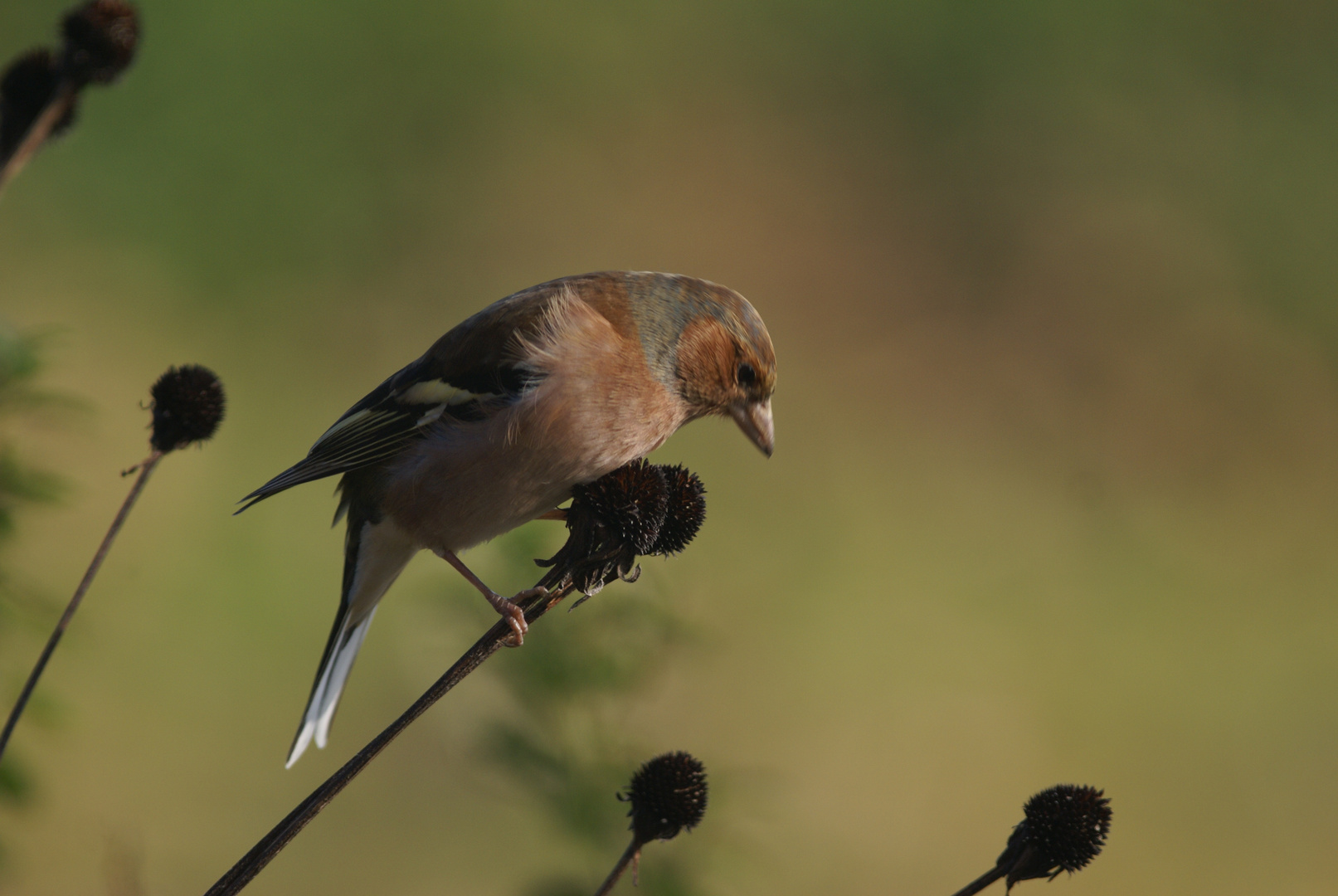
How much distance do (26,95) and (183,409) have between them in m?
0.58

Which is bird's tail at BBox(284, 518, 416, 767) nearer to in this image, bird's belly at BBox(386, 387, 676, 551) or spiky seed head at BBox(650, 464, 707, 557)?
bird's belly at BBox(386, 387, 676, 551)

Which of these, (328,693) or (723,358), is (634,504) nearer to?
(723,358)

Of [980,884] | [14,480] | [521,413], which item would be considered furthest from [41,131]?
[980,884]

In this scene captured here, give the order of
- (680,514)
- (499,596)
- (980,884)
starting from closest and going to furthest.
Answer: (980,884), (680,514), (499,596)

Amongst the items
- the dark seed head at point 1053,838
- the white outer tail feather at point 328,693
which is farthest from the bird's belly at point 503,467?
the dark seed head at point 1053,838

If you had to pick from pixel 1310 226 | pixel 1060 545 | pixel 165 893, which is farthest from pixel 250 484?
pixel 1310 226

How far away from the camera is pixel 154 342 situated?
5625 mm

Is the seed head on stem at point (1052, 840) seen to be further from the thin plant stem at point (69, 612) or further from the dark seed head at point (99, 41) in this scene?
the dark seed head at point (99, 41)

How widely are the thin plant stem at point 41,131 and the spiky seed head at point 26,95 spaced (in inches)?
0.8

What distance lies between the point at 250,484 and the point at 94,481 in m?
0.65

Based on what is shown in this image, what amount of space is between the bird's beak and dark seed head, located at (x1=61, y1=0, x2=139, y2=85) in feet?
4.42

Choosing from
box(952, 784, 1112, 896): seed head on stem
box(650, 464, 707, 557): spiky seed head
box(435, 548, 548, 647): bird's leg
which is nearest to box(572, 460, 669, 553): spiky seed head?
box(650, 464, 707, 557): spiky seed head

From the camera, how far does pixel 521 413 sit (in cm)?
223

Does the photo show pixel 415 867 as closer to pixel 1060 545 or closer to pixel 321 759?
pixel 321 759
